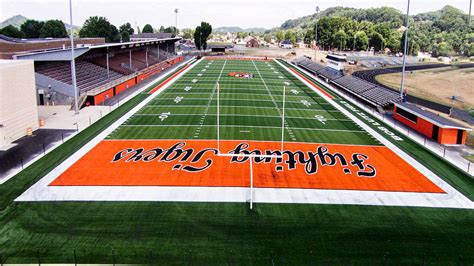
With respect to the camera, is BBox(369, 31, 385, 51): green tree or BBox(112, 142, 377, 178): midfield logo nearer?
BBox(112, 142, 377, 178): midfield logo

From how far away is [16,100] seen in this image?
30953 millimetres

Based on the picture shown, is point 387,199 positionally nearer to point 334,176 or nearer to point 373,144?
point 334,176

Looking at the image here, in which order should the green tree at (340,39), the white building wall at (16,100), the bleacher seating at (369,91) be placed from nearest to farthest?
the white building wall at (16,100), the bleacher seating at (369,91), the green tree at (340,39)

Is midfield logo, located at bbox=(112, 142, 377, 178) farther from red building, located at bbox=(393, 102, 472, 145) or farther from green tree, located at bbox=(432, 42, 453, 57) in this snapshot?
green tree, located at bbox=(432, 42, 453, 57)

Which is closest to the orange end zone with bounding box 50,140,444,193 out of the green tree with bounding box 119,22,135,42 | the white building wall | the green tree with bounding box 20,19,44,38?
the white building wall

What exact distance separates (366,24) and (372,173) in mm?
147373

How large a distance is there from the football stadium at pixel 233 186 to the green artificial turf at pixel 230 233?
0.25 ft

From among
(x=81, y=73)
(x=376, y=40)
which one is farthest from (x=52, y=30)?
(x=376, y=40)

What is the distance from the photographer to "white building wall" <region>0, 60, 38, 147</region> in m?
29.4

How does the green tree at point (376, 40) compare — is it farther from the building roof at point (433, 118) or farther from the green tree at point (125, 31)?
the building roof at point (433, 118)

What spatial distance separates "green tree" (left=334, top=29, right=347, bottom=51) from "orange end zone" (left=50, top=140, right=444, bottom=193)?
11755cm

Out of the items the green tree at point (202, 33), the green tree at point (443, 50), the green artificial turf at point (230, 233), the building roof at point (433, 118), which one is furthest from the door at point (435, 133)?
the green tree at point (443, 50)

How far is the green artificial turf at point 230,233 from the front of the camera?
15680 millimetres

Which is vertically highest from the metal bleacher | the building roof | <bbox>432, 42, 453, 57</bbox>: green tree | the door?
<bbox>432, 42, 453, 57</bbox>: green tree
